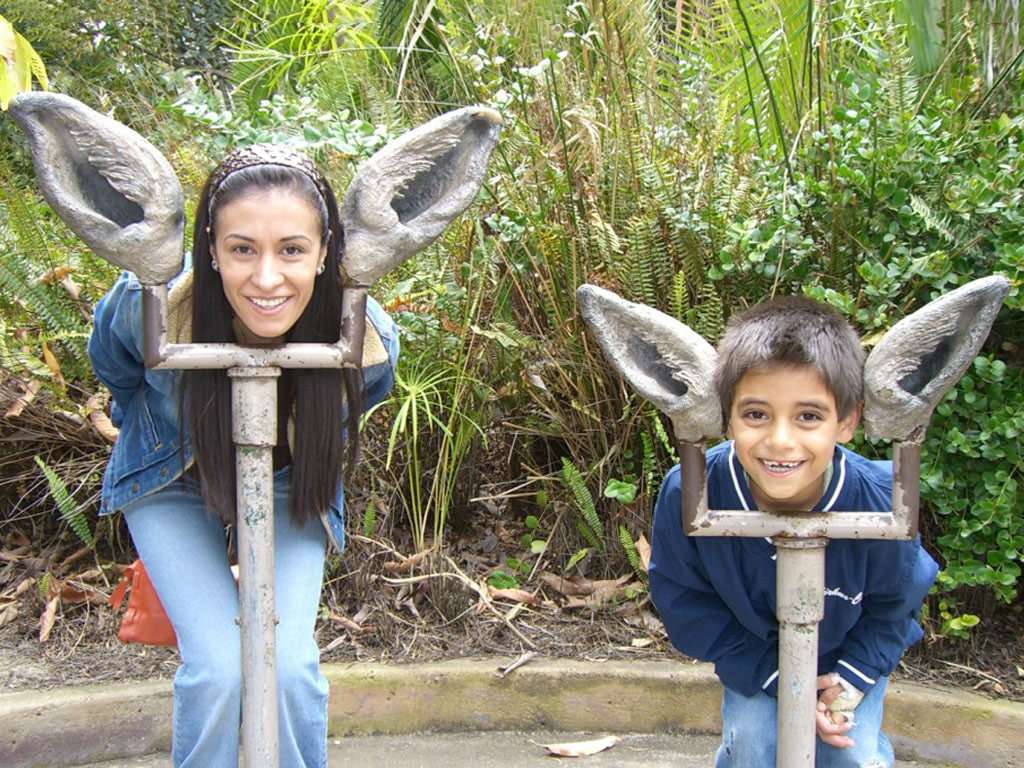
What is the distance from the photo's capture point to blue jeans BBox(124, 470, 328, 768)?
226 cm

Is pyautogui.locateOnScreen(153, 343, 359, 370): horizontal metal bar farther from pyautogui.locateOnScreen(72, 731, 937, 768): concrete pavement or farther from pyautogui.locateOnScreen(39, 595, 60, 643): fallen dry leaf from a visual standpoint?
pyautogui.locateOnScreen(39, 595, 60, 643): fallen dry leaf

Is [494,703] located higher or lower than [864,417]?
lower

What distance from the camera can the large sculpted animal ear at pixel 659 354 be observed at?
198 centimetres

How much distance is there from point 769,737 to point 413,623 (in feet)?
4.54

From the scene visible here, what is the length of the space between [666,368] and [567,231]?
1656 millimetres

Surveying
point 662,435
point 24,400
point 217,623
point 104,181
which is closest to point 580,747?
point 662,435

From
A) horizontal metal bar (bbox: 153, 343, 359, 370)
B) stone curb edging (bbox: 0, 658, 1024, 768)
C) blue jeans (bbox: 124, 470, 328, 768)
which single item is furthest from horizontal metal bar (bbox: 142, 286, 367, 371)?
stone curb edging (bbox: 0, 658, 1024, 768)

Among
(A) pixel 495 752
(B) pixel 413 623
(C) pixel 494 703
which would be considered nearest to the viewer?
(A) pixel 495 752

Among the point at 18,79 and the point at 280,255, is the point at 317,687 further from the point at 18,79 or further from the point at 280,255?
the point at 18,79

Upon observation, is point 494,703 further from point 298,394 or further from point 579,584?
point 298,394

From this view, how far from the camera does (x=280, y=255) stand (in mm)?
2182

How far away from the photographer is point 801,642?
6.66 ft

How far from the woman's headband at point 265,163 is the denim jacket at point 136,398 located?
0.27 meters

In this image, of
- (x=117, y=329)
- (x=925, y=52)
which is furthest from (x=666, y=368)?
(x=925, y=52)
